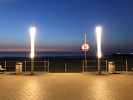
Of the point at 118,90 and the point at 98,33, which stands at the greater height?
the point at 98,33

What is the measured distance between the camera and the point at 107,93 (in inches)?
520

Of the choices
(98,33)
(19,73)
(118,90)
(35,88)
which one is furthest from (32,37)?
(118,90)

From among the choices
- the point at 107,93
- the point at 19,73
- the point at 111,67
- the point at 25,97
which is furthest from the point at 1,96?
the point at 111,67

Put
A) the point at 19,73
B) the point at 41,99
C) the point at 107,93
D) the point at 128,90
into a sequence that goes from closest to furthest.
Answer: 1. the point at 41,99
2. the point at 107,93
3. the point at 128,90
4. the point at 19,73

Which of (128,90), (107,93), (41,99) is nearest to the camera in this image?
(41,99)

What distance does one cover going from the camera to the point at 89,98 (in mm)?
11977

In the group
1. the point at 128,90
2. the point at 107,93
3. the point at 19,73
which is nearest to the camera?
the point at 107,93

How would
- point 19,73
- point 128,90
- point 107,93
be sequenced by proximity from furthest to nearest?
point 19,73, point 128,90, point 107,93

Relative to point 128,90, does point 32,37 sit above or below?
above

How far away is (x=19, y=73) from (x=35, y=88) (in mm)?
7966

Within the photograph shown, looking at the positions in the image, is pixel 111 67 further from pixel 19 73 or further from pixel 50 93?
pixel 50 93

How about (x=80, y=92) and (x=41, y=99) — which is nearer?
(x=41, y=99)

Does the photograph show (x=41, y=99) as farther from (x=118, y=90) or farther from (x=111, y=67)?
(x=111, y=67)

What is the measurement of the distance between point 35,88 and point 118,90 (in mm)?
3445
